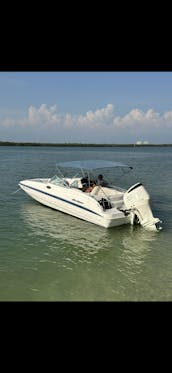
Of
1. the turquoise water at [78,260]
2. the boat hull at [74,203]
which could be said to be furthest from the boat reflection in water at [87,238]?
the boat hull at [74,203]

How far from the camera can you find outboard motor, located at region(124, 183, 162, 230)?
457 inches

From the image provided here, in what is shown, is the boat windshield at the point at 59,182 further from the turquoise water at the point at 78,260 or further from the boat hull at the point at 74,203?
the turquoise water at the point at 78,260

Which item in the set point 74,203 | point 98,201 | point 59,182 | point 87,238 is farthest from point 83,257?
point 59,182

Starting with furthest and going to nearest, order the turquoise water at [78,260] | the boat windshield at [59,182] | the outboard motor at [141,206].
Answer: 1. the boat windshield at [59,182]
2. the outboard motor at [141,206]
3. the turquoise water at [78,260]

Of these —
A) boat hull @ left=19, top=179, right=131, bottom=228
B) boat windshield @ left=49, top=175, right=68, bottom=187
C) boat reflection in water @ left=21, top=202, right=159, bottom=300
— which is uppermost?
boat windshield @ left=49, top=175, right=68, bottom=187

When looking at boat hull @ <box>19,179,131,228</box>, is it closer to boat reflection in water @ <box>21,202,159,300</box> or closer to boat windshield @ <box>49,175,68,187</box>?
boat windshield @ <box>49,175,68,187</box>

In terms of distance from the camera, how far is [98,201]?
1213 centimetres

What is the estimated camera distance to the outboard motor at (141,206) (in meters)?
11.6

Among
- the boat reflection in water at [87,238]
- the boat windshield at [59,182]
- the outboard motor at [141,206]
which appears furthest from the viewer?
the boat windshield at [59,182]

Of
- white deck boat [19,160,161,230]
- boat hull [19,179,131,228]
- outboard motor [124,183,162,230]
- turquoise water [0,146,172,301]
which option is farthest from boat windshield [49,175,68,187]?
outboard motor [124,183,162,230]
